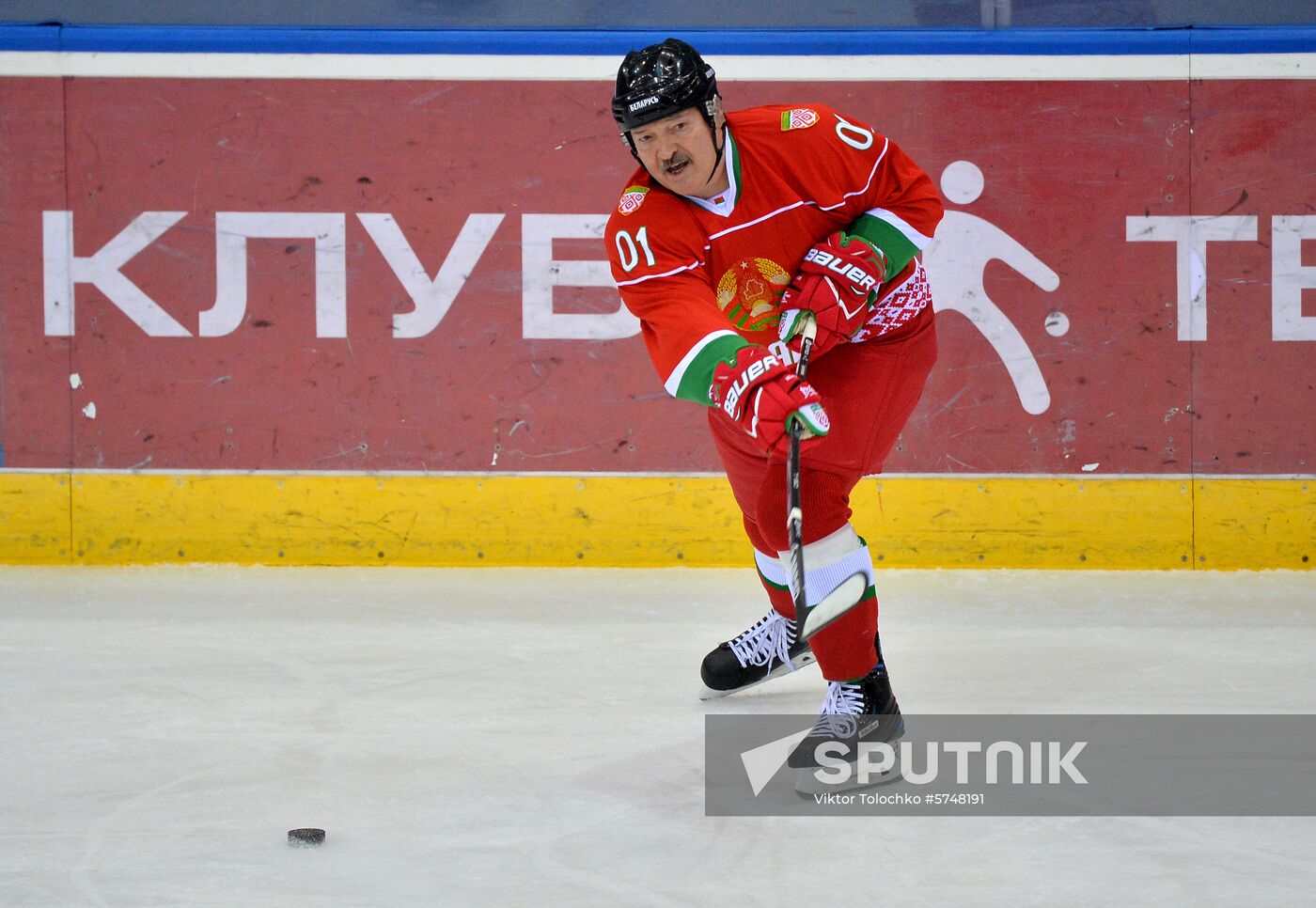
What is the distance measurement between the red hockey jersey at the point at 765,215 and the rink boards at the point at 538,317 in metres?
1.74

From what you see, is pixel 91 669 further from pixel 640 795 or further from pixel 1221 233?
pixel 1221 233

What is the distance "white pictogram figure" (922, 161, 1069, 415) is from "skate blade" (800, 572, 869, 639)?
6.94 ft

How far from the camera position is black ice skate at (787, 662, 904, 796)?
217 cm

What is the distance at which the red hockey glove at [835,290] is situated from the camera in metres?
2.23

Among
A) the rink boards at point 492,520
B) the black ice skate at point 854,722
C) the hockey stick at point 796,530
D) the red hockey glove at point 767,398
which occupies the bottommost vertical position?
the black ice skate at point 854,722

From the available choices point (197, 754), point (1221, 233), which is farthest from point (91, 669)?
point (1221, 233)

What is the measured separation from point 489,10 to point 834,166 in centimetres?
213

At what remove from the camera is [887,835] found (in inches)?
72.7

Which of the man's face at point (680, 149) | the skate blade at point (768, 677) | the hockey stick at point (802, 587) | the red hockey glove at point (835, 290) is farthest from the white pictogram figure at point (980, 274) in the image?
the hockey stick at point (802, 587)

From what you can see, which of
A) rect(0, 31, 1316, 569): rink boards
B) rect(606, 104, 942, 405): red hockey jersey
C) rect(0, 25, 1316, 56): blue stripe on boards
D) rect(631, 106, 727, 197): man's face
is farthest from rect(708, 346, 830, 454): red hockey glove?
rect(0, 25, 1316, 56): blue stripe on boards

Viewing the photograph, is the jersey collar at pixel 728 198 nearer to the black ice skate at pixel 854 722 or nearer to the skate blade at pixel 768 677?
the black ice skate at pixel 854 722

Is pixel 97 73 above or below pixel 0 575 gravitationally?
above

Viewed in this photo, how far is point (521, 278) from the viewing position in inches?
163

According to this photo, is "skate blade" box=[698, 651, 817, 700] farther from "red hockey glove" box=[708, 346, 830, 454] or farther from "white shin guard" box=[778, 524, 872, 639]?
"red hockey glove" box=[708, 346, 830, 454]
